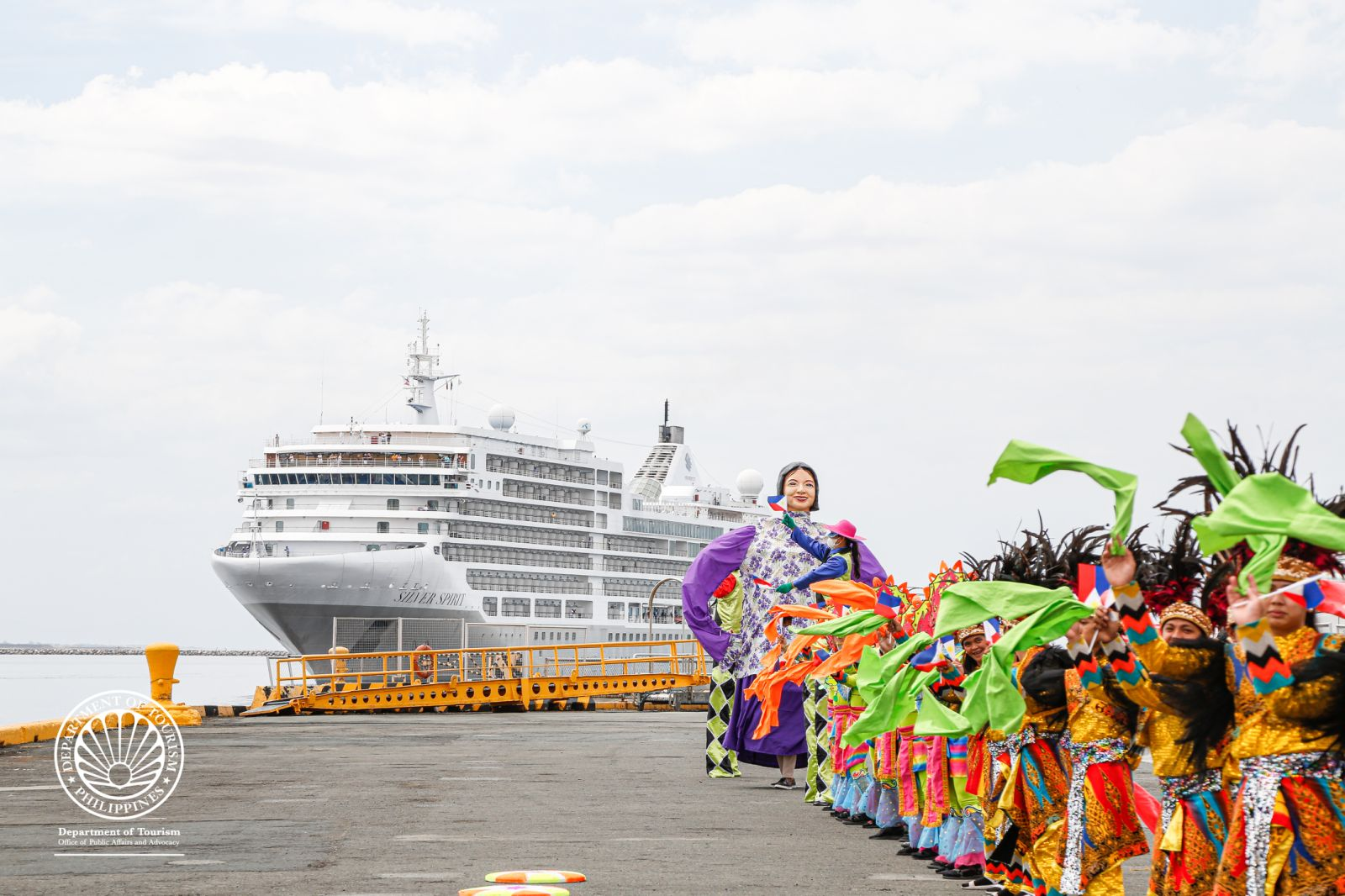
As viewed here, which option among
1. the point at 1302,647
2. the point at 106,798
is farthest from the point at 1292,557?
the point at 106,798

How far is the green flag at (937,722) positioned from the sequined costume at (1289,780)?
144 centimetres

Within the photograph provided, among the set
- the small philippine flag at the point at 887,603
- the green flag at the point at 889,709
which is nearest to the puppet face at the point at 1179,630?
the green flag at the point at 889,709

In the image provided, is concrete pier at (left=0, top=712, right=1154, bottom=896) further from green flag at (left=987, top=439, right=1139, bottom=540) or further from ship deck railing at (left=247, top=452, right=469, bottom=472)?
ship deck railing at (left=247, top=452, right=469, bottom=472)

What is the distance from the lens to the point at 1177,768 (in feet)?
16.1

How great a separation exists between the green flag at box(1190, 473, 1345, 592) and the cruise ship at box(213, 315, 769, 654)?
48484 millimetres

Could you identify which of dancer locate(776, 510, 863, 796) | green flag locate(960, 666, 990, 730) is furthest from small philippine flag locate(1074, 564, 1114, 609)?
dancer locate(776, 510, 863, 796)

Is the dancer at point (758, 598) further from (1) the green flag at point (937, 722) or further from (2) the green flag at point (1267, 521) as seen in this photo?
(2) the green flag at point (1267, 521)

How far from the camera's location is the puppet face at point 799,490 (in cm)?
1088

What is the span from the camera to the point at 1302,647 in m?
4.38

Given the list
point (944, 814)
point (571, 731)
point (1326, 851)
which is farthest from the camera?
point (571, 731)

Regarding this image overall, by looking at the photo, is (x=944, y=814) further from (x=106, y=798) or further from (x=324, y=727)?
(x=324, y=727)

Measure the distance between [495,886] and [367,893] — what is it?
53cm

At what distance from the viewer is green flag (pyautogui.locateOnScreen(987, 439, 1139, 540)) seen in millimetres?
4691

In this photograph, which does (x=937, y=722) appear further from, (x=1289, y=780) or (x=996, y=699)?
(x=1289, y=780)
